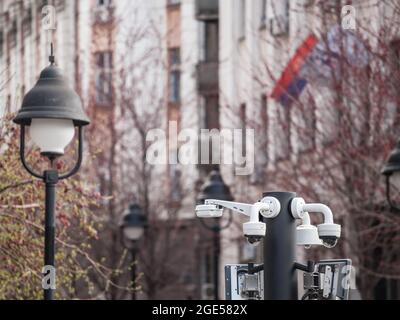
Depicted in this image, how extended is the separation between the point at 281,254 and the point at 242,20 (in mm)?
32443

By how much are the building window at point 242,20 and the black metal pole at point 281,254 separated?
102 feet

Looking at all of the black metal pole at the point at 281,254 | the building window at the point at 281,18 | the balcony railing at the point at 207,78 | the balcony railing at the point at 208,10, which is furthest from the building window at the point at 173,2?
the black metal pole at the point at 281,254

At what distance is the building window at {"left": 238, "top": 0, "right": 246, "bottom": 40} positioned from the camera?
148ft

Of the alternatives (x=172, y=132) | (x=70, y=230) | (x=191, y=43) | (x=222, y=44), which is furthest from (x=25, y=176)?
(x=191, y=43)

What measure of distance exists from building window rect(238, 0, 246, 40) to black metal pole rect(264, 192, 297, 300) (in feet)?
102

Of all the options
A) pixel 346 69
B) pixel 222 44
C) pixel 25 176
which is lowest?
pixel 25 176

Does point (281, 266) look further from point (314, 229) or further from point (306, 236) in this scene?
point (314, 229)

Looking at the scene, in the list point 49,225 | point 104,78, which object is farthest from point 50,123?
point 104,78

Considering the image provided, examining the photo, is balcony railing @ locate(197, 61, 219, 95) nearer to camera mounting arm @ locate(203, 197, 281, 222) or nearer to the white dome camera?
the white dome camera

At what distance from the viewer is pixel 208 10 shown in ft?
163

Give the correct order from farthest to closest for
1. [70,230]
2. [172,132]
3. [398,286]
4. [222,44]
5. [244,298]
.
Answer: [222,44] → [172,132] → [398,286] → [70,230] → [244,298]

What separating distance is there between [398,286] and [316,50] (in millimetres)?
7702
